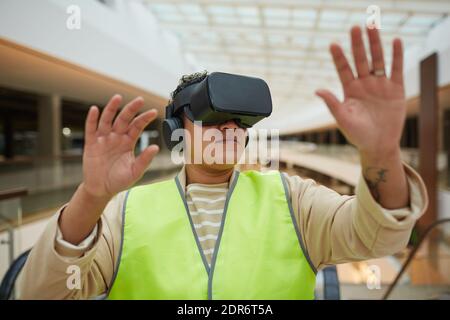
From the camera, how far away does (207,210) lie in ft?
2.87

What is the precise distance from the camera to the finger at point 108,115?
0.61 metres

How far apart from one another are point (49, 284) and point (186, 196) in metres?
0.36

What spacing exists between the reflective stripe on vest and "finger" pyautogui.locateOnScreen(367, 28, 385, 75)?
411 millimetres

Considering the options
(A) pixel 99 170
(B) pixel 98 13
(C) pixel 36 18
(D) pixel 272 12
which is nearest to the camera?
(A) pixel 99 170

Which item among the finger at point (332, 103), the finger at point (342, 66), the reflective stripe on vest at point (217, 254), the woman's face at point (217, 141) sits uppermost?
the finger at point (342, 66)

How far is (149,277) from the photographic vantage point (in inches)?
31.8

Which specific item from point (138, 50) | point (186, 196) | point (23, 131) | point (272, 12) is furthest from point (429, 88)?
point (23, 131)

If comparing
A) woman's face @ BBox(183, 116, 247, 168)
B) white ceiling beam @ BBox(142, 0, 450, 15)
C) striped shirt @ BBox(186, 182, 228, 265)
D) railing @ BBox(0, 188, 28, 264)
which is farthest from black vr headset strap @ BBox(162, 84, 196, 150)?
railing @ BBox(0, 188, 28, 264)

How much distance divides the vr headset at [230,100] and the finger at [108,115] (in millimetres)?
192

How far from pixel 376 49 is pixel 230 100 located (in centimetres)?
29

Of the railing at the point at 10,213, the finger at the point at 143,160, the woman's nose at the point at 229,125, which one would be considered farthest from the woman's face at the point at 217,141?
the railing at the point at 10,213

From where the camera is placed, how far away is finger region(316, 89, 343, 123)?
592 mm

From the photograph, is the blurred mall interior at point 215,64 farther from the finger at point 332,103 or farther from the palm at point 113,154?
the finger at point 332,103
